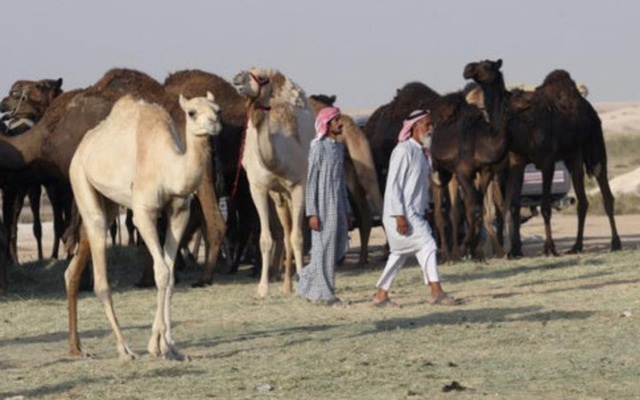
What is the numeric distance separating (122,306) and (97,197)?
4.32 m

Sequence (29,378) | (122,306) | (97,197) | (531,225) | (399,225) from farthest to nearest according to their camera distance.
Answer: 1. (531,225)
2. (122,306)
3. (399,225)
4. (97,197)
5. (29,378)

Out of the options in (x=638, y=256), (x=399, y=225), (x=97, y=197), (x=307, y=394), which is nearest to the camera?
(x=307, y=394)

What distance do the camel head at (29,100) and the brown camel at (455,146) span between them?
14.5 ft

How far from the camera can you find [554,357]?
11844 mm

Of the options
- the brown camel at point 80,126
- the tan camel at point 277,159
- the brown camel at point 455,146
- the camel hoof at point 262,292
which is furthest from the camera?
the brown camel at point 455,146

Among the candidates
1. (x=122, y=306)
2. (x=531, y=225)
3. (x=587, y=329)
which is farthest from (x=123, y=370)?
(x=531, y=225)

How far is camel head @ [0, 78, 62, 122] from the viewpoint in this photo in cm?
2333

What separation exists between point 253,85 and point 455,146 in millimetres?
5897

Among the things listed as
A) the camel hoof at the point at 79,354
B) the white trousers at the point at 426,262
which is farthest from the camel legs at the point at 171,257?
the white trousers at the point at 426,262

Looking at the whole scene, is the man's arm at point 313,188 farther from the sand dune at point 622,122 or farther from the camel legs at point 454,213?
the sand dune at point 622,122

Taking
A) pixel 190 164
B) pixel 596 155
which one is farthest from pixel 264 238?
pixel 596 155

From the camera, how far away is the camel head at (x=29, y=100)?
23.3 meters

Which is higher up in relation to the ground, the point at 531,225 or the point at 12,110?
the point at 12,110

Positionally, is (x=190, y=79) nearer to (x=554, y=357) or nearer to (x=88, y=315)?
(x=88, y=315)
